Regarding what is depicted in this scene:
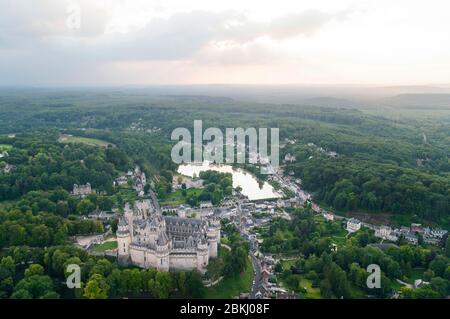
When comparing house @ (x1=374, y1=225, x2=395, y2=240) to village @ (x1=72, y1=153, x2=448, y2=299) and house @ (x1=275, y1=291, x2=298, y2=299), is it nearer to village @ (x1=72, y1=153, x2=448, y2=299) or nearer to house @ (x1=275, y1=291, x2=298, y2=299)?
village @ (x1=72, y1=153, x2=448, y2=299)

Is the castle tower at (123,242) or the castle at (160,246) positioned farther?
the castle tower at (123,242)

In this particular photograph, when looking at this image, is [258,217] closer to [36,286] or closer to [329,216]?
[329,216]

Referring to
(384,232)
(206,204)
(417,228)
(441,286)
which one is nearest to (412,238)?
(384,232)

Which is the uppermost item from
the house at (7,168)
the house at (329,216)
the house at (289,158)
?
the house at (7,168)

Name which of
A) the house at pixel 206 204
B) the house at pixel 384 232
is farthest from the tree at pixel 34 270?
the house at pixel 384 232

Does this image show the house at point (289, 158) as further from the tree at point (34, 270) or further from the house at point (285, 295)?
Answer: the tree at point (34, 270)

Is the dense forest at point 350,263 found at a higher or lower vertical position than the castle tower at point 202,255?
lower
